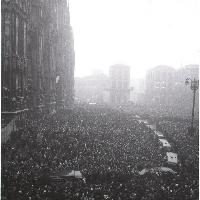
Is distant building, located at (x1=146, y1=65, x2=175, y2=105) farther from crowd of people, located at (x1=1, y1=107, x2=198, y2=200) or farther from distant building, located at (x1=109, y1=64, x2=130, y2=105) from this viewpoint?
crowd of people, located at (x1=1, y1=107, x2=198, y2=200)

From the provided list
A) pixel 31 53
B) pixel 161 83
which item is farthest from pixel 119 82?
pixel 31 53

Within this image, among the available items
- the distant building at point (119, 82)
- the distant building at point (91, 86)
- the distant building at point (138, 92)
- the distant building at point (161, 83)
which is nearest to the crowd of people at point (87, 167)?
the distant building at point (161, 83)

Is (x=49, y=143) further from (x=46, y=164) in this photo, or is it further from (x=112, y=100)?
(x=112, y=100)

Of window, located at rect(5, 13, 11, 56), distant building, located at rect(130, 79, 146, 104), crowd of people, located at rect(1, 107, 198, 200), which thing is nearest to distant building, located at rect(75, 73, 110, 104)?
distant building, located at rect(130, 79, 146, 104)

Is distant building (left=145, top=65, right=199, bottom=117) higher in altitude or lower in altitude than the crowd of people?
higher

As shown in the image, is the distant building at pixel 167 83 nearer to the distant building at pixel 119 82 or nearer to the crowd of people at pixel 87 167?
the distant building at pixel 119 82

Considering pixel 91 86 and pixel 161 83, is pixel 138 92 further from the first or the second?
pixel 161 83
